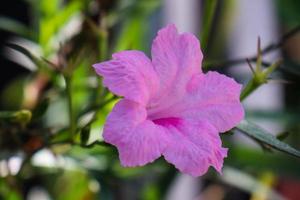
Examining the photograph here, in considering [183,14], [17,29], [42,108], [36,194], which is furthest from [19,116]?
[183,14]

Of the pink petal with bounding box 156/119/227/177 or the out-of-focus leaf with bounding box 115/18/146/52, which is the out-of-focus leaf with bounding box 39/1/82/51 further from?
the pink petal with bounding box 156/119/227/177

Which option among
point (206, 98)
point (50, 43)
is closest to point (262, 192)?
point (50, 43)

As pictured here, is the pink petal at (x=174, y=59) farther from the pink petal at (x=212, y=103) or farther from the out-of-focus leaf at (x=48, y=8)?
the out-of-focus leaf at (x=48, y=8)

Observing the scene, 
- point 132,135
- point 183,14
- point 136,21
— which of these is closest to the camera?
point 132,135

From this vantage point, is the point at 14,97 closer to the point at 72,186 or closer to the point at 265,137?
the point at 72,186

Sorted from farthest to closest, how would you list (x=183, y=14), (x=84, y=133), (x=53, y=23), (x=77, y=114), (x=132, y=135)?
(x=183, y=14), (x=53, y=23), (x=77, y=114), (x=84, y=133), (x=132, y=135)

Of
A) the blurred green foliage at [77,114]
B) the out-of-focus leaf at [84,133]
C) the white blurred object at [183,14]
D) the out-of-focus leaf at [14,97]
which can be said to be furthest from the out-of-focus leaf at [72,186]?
the white blurred object at [183,14]

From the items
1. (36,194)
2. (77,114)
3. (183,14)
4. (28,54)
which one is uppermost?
(28,54)
